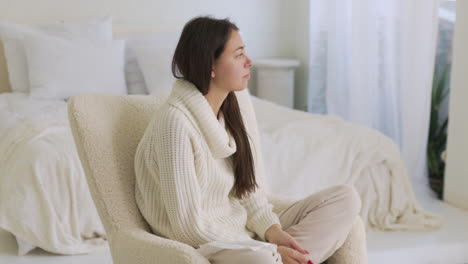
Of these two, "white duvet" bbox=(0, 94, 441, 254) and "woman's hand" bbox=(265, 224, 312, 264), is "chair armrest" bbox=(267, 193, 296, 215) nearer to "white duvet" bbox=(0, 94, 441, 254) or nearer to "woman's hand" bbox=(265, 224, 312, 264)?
"woman's hand" bbox=(265, 224, 312, 264)

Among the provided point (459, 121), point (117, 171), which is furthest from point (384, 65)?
point (117, 171)

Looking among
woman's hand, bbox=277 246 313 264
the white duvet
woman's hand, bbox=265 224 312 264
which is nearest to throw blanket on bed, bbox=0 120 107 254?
the white duvet

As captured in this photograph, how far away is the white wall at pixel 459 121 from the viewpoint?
3.03 meters

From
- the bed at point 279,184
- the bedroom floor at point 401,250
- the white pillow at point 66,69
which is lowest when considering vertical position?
the bedroom floor at point 401,250

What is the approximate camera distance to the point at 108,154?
64.2 inches

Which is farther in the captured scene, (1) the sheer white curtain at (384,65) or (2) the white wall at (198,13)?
(2) the white wall at (198,13)

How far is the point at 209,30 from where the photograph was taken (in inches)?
64.3

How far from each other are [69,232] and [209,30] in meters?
1.30

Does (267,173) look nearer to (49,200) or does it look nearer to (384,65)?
(49,200)

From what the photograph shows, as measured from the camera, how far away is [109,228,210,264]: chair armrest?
1.37 meters

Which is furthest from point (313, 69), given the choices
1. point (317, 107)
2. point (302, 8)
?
point (302, 8)

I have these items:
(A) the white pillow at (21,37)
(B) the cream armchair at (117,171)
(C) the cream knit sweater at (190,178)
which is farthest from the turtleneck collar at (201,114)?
(A) the white pillow at (21,37)

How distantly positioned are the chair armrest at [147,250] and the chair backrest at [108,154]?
0.04 metres

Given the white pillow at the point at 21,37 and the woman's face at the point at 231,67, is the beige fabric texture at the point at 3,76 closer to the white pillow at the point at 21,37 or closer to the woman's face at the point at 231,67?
the white pillow at the point at 21,37
